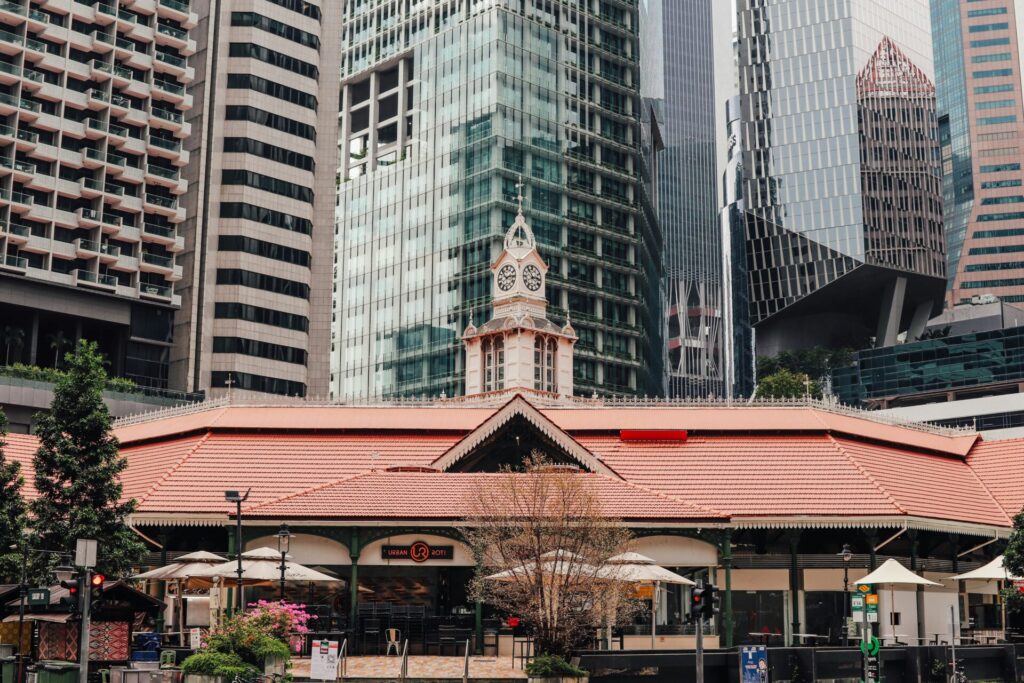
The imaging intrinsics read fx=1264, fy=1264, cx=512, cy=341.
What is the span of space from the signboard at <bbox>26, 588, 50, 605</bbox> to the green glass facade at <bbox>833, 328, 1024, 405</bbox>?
469 ft

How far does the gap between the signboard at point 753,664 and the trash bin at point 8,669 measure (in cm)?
2077

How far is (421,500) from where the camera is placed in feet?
162

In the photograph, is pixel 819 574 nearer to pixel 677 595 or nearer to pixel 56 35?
pixel 677 595

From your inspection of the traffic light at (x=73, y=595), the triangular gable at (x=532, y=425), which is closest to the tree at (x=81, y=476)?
the traffic light at (x=73, y=595)

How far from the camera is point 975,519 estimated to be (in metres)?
55.3

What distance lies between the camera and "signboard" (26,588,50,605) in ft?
110

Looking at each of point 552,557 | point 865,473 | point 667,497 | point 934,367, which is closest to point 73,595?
point 552,557

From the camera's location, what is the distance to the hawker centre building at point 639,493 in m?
49.2

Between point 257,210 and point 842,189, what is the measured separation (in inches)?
3946

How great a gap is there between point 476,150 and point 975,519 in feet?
342

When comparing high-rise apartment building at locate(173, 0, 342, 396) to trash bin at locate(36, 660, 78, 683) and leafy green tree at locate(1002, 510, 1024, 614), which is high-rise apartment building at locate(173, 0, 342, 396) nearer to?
leafy green tree at locate(1002, 510, 1024, 614)

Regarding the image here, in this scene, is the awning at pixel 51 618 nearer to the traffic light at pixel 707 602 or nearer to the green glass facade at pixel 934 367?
the traffic light at pixel 707 602

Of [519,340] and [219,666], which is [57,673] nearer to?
[219,666]

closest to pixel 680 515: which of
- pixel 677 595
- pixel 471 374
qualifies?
pixel 677 595
